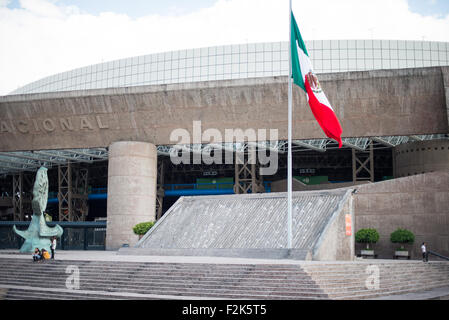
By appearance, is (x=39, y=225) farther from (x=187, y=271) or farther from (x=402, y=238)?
(x=402, y=238)

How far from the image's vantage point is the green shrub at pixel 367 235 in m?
30.2

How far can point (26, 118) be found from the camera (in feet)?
125

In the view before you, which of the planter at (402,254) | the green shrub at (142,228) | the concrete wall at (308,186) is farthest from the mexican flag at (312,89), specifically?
the concrete wall at (308,186)

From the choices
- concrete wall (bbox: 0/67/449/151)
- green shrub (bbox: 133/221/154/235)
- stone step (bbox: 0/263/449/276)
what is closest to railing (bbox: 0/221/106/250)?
concrete wall (bbox: 0/67/449/151)

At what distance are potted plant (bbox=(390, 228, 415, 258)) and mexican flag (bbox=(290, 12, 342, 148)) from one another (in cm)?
1229

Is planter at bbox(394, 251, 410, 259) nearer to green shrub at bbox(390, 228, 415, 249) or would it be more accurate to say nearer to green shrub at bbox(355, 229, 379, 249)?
green shrub at bbox(390, 228, 415, 249)

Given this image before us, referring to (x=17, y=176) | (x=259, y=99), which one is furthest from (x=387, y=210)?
(x=17, y=176)

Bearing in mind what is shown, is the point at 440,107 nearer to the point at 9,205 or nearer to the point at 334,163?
the point at 334,163

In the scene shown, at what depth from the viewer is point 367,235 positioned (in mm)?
30281

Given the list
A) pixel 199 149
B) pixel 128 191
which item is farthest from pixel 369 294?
pixel 199 149

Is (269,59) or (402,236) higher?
(269,59)

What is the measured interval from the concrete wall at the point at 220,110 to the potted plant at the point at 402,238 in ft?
22.7

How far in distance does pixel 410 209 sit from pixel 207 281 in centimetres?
1848

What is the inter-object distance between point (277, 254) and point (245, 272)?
4.95 meters
